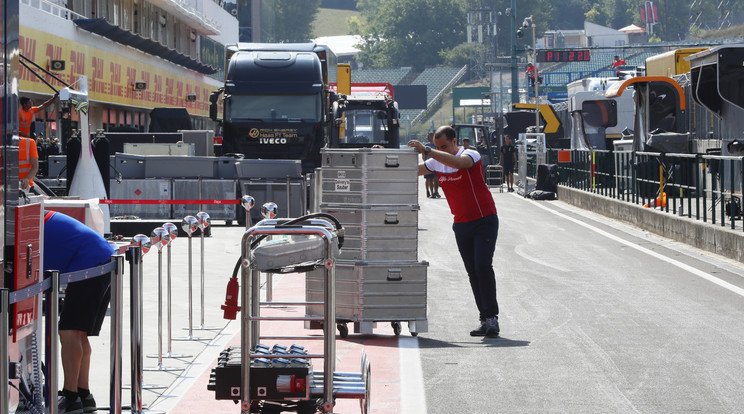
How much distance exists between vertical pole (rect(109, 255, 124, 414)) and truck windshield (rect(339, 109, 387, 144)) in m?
27.1

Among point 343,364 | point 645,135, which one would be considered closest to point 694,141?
point 645,135

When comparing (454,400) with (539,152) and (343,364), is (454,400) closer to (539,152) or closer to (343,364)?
(343,364)

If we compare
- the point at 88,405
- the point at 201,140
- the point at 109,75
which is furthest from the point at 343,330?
the point at 109,75

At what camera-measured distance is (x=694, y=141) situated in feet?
90.3

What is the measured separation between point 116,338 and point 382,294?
13.6 ft

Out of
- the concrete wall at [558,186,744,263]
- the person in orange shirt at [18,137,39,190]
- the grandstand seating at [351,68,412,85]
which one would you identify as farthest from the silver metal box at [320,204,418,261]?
the grandstand seating at [351,68,412,85]

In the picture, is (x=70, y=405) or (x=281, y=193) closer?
(x=70, y=405)

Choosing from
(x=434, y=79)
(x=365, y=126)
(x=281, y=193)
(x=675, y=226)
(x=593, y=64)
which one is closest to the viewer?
(x=675, y=226)

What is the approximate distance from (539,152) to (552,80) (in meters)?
104

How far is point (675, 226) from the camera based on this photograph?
19641mm

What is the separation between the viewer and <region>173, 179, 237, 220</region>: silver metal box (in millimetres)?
24203

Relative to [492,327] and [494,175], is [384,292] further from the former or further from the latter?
[494,175]

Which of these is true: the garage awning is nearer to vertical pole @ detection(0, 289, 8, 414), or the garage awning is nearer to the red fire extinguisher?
the red fire extinguisher

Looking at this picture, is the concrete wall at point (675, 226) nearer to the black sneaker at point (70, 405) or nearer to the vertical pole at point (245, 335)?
the vertical pole at point (245, 335)
